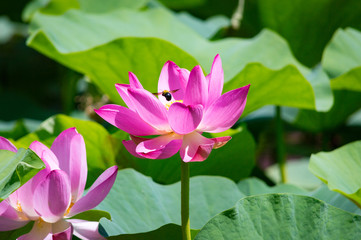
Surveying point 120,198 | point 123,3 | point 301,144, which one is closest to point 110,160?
point 120,198

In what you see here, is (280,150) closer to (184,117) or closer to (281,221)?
(281,221)

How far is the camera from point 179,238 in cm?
65

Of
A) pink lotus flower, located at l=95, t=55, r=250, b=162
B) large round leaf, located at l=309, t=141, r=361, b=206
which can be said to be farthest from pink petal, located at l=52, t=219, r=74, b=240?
large round leaf, located at l=309, t=141, r=361, b=206

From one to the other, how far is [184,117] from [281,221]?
189 mm

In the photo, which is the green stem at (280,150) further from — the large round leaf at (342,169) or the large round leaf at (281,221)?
the large round leaf at (281,221)

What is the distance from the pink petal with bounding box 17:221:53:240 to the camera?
56 cm

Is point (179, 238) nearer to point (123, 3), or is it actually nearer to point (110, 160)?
point (110, 160)

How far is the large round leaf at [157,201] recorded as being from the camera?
746 millimetres

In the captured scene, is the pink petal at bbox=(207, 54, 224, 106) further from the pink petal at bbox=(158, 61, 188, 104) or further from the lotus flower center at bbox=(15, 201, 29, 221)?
the lotus flower center at bbox=(15, 201, 29, 221)

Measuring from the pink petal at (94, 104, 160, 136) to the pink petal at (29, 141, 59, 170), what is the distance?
0.28 ft

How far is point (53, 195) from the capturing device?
21.0 inches

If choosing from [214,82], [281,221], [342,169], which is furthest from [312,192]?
[214,82]

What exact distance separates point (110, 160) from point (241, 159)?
26cm

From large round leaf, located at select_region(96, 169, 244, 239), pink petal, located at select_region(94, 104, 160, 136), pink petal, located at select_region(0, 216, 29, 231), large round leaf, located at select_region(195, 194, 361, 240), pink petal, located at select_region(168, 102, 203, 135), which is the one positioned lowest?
large round leaf, located at select_region(96, 169, 244, 239)
